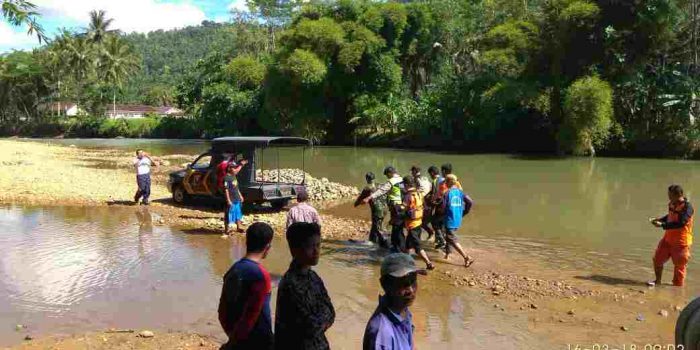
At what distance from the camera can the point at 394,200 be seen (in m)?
9.79

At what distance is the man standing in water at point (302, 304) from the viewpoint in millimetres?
3549

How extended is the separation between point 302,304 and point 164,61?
577 feet

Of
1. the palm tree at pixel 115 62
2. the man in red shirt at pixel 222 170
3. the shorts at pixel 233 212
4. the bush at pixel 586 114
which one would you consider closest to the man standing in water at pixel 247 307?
the shorts at pixel 233 212

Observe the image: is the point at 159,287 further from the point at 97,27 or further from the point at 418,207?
the point at 97,27

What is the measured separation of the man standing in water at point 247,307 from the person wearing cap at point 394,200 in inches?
232

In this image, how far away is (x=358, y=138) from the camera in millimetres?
49531

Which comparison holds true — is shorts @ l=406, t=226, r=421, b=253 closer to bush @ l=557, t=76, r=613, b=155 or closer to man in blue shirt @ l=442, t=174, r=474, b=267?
man in blue shirt @ l=442, t=174, r=474, b=267

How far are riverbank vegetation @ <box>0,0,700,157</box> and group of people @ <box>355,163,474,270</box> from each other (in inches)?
995

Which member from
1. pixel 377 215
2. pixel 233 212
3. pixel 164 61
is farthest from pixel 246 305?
pixel 164 61

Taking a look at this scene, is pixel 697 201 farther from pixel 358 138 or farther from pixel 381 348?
pixel 358 138

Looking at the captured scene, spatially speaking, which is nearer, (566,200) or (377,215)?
(377,215)

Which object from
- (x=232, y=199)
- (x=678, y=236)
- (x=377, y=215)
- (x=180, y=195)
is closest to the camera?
(x=678, y=236)

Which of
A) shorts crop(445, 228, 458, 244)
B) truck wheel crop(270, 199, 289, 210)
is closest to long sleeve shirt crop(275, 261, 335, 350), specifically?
shorts crop(445, 228, 458, 244)

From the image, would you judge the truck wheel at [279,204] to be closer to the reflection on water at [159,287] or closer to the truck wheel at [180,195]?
the truck wheel at [180,195]
